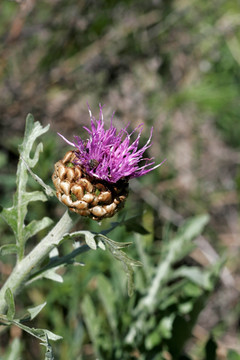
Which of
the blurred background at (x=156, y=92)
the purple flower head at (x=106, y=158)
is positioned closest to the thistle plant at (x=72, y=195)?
the purple flower head at (x=106, y=158)

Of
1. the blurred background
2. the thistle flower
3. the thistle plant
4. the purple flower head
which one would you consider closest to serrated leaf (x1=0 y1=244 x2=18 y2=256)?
the thistle plant

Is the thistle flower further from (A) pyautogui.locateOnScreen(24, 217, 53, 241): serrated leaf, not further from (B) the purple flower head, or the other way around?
(A) pyautogui.locateOnScreen(24, 217, 53, 241): serrated leaf

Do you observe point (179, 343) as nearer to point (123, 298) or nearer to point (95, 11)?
point (123, 298)

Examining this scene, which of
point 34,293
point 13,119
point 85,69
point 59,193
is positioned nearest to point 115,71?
point 85,69

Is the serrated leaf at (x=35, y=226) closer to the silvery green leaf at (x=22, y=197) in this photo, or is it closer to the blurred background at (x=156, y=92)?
the silvery green leaf at (x=22, y=197)

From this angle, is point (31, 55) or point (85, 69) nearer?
point (85, 69)
